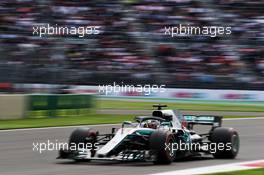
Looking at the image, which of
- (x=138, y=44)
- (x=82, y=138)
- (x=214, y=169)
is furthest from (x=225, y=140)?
(x=138, y=44)

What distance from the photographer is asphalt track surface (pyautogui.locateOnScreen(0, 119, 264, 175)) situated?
29.1ft

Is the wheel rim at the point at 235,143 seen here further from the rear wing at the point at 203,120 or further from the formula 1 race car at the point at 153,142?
the rear wing at the point at 203,120

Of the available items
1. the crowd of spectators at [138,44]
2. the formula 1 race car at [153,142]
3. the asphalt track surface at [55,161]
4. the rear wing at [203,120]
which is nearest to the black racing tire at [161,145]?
the formula 1 race car at [153,142]

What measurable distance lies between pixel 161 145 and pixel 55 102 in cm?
1241

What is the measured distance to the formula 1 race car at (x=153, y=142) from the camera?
9.38m

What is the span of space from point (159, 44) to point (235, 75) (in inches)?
164

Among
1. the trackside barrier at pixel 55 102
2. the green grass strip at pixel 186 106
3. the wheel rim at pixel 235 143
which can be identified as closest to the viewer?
the wheel rim at pixel 235 143

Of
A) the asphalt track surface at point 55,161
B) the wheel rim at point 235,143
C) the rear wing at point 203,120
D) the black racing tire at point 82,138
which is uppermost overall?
the rear wing at point 203,120

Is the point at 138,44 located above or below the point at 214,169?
above

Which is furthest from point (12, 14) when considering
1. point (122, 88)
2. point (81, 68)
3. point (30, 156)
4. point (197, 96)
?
point (30, 156)

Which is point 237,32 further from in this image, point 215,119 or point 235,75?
point 215,119

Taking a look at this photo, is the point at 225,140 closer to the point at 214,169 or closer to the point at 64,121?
the point at 214,169

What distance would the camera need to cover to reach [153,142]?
9258mm

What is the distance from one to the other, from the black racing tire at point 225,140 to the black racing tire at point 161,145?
1.42 metres
